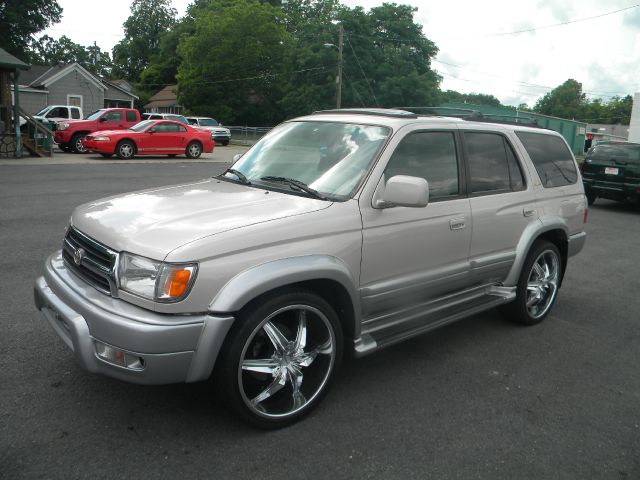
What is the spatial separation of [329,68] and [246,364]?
45.4 meters

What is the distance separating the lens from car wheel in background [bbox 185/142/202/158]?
875 inches

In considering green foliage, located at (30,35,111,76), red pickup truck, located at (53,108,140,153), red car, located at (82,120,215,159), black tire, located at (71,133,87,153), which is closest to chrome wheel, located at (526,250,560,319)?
red car, located at (82,120,215,159)

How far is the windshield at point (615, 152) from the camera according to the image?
13492mm

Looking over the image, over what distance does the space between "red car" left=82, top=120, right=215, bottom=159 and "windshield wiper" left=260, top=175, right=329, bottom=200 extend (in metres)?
17.3

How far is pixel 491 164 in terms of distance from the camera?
15.1 ft

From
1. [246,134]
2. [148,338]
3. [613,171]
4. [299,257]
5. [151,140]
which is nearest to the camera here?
[148,338]

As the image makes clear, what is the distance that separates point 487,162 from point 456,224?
2.52 feet

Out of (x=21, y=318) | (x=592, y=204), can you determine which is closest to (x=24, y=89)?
(x=592, y=204)

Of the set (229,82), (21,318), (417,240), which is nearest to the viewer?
(417,240)

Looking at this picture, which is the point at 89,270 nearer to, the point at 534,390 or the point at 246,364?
the point at 246,364

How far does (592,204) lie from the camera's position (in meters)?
14.8

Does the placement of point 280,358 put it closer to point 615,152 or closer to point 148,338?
point 148,338

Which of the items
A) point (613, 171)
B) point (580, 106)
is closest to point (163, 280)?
point (613, 171)

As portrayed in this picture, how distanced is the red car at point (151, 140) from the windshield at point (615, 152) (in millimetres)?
14347
